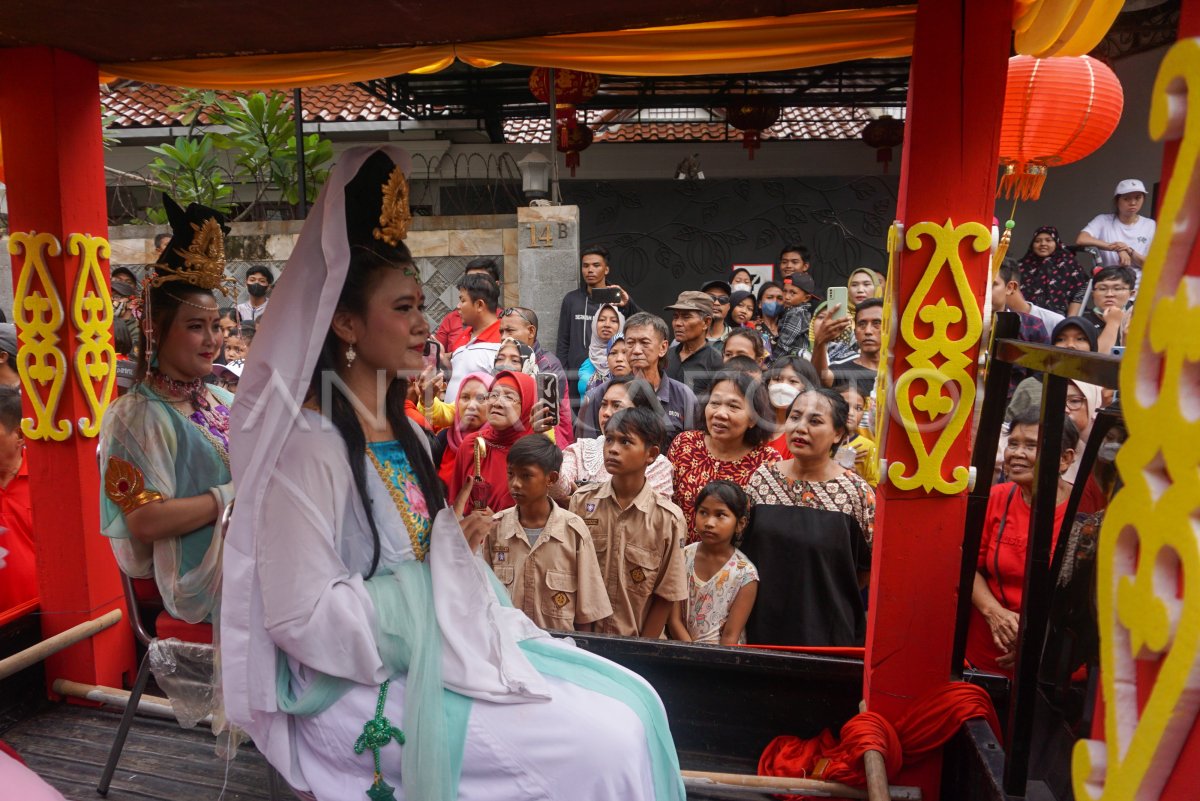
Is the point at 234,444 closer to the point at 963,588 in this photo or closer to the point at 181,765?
the point at 181,765

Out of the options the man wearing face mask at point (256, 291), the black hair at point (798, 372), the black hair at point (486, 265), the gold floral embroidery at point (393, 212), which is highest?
the gold floral embroidery at point (393, 212)

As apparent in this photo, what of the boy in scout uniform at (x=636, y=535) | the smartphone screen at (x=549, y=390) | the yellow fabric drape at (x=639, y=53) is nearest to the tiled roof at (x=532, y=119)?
the smartphone screen at (x=549, y=390)

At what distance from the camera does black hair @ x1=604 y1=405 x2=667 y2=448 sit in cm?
360

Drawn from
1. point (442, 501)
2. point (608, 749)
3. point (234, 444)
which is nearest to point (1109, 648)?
point (608, 749)

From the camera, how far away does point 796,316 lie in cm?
650

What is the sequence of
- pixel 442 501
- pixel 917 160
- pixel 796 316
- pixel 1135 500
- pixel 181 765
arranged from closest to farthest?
pixel 1135 500
pixel 442 501
pixel 917 160
pixel 181 765
pixel 796 316

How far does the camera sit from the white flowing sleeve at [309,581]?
1.84m

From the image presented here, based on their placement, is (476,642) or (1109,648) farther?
(476,642)

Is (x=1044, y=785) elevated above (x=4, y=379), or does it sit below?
below

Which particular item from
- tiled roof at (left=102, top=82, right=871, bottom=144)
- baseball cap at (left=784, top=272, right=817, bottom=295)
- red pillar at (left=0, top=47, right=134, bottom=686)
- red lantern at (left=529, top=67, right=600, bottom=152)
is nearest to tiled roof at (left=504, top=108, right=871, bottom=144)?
tiled roof at (left=102, top=82, right=871, bottom=144)

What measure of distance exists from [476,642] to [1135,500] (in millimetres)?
1422

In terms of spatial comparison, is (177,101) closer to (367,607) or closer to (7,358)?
(7,358)

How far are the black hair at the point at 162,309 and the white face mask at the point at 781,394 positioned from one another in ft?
8.70

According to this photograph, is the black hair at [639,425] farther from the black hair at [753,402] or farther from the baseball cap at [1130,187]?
the baseball cap at [1130,187]
